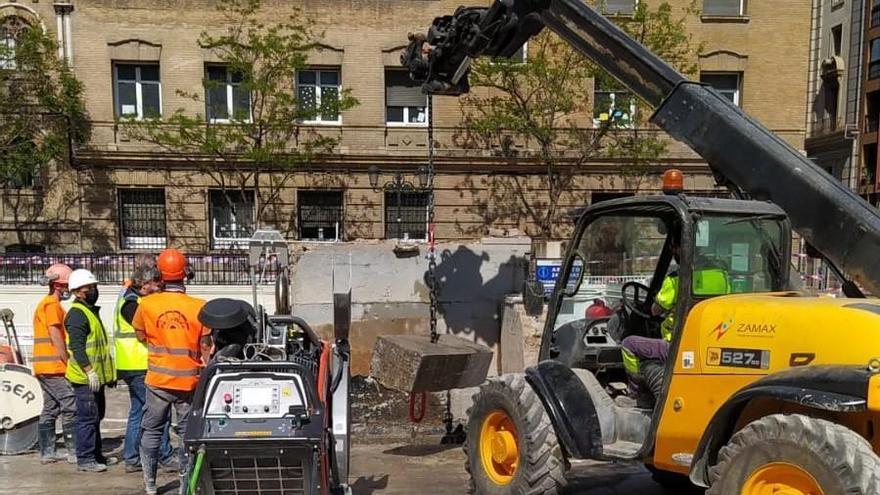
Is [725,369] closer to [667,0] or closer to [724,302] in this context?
[724,302]

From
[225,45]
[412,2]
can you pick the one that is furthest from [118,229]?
[412,2]

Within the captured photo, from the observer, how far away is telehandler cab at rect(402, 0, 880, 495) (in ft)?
9.52

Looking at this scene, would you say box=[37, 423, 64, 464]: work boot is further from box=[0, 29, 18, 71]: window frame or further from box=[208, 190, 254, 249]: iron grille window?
box=[0, 29, 18, 71]: window frame

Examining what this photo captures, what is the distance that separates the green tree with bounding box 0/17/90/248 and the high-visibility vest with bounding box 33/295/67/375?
14.4 m

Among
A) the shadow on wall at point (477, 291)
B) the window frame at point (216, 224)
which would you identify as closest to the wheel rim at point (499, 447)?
the shadow on wall at point (477, 291)

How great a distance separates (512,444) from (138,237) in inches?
706

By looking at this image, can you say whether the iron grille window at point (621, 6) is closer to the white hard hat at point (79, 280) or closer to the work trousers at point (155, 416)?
the white hard hat at point (79, 280)

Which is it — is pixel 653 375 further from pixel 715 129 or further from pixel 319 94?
pixel 319 94

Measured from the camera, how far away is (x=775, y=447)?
2904 millimetres

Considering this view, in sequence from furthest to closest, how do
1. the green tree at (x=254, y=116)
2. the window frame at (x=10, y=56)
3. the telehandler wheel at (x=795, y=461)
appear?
the window frame at (x=10, y=56)
the green tree at (x=254, y=116)
the telehandler wheel at (x=795, y=461)

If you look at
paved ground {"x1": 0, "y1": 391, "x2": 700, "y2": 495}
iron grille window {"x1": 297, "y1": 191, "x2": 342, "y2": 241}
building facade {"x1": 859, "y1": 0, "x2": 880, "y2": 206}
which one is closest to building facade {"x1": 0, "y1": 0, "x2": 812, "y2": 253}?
iron grille window {"x1": 297, "y1": 191, "x2": 342, "y2": 241}

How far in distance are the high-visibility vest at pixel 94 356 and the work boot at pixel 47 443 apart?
2.07 feet

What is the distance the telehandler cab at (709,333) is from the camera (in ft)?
9.52

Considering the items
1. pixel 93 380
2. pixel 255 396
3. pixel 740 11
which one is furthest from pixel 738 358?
pixel 740 11
